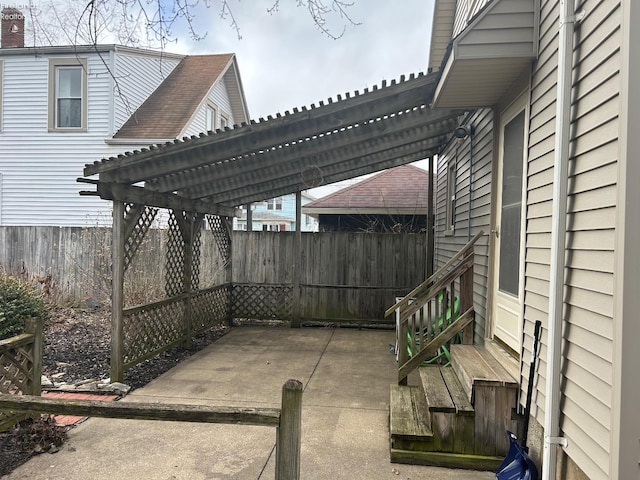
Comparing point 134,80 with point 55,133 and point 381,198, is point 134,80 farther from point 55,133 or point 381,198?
point 381,198

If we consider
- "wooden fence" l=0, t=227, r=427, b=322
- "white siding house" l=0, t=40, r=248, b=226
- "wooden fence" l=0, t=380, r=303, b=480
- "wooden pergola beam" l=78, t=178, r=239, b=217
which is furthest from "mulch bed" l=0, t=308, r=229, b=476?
"white siding house" l=0, t=40, r=248, b=226

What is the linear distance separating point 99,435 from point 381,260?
20.2ft

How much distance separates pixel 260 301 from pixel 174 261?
2.65 metres

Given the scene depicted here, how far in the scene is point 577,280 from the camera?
2381 mm

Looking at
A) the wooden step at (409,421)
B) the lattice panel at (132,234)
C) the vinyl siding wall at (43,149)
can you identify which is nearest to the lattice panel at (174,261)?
the lattice panel at (132,234)

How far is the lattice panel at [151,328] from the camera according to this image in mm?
5555

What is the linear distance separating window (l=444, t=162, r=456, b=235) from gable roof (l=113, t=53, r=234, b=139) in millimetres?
6967

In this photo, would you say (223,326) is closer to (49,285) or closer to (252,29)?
(49,285)

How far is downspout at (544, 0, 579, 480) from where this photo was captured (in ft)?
8.18

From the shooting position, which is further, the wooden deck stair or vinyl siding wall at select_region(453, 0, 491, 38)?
vinyl siding wall at select_region(453, 0, 491, 38)

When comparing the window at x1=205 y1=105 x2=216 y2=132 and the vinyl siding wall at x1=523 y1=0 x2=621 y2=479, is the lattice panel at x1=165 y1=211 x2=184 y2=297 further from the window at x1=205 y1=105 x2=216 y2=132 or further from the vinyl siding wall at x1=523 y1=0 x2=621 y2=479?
the window at x1=205 y1=105 x2=216 y2=132

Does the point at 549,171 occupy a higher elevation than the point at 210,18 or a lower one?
lower

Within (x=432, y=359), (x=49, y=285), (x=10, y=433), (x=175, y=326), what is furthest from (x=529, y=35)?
(x=49, y=285)

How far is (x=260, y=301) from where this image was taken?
9133 millimetres
